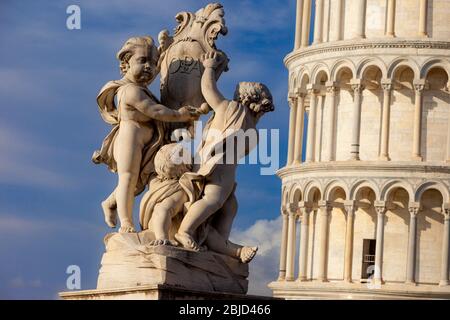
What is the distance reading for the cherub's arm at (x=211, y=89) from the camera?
53.5ft

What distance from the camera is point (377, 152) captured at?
3204 inches

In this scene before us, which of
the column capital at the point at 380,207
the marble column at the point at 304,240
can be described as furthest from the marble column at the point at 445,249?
the marble column at the point at 304,240

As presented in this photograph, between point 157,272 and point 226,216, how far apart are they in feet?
4.56

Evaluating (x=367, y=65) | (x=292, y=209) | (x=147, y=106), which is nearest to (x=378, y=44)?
(x=367, y=65)

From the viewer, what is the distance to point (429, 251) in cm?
8162

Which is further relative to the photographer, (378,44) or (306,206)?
(306,206)

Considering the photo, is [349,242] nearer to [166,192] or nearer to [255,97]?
[255,97]

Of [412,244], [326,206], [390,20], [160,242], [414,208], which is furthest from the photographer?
[326,206]

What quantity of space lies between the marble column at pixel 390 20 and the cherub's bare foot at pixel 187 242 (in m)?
66.5

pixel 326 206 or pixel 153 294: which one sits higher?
pixel 326 206

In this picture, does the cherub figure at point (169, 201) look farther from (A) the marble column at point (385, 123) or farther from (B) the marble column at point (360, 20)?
(B) the marble column at point (360, 20)
